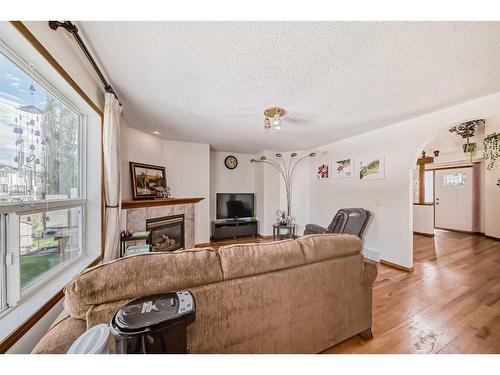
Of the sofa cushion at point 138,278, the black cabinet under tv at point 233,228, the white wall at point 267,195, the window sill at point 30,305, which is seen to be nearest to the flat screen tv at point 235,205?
the black cabinet under tv at point 233,228

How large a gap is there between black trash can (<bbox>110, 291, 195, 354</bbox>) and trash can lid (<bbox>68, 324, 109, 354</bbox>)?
7cm

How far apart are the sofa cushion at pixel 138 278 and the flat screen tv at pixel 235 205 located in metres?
3.73

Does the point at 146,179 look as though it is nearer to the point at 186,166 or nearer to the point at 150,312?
the point at 186,166

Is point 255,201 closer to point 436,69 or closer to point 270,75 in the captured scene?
point 270,75

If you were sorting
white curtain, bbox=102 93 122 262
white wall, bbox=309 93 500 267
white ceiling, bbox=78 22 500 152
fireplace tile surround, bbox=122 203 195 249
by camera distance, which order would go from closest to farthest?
white ceiling, bbox=78 22 500 152 < white curtain, bbox=102 93 122 262 < white wall, bbox=309 93 500 267 < fireplace tile surround, bbox=122 203 195 249

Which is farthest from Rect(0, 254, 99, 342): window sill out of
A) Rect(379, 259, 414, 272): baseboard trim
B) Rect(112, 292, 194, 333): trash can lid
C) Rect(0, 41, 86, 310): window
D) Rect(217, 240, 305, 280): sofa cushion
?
Rect(379, 259, 414, 272): baseboard trim

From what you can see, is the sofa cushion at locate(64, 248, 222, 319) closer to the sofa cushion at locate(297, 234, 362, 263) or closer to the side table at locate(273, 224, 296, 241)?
the sofa cushion at locate(297, 234, 362, 263)

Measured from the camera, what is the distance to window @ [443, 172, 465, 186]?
510cm

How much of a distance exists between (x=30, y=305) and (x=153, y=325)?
1.03 metres

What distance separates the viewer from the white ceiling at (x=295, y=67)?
1178 mm

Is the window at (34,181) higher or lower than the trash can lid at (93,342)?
higher

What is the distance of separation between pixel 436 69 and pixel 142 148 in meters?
3.81

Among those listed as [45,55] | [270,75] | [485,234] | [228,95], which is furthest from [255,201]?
[485,234]

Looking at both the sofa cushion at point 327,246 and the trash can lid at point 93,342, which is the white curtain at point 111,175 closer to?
the trash can lid at point 93,342
